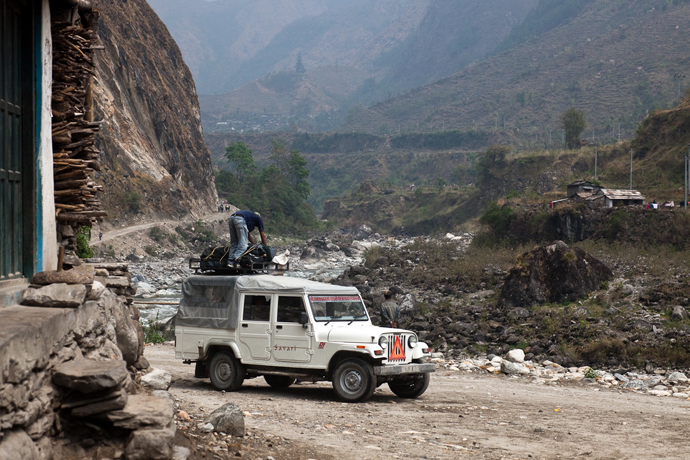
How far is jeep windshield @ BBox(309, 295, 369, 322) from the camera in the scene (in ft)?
38.8

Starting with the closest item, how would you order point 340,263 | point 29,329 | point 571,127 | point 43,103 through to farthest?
point 29,329
point 43,103
point 340,263
point 571,127

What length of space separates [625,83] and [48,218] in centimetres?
17724

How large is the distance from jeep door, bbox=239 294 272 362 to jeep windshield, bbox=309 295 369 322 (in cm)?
86

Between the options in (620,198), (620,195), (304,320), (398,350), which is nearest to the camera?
(398,350)

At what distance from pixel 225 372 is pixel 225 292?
4.57 feet

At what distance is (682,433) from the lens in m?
9.88

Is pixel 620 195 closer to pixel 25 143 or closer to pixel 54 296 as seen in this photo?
pixel 25 143

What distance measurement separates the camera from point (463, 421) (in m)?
Answer: 10.3

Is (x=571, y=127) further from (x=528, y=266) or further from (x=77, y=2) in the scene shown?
(x=77, y=2)

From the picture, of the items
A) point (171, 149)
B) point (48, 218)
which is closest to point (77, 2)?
point (48, 218)

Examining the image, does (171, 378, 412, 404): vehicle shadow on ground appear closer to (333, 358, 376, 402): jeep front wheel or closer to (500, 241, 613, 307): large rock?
(333, 358, 376, 402): jeep front wheel

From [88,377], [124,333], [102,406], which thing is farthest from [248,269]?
[88,377]

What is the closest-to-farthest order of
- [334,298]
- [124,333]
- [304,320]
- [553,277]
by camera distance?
[124,333] → [304,320] → [334,298] → [553,277]

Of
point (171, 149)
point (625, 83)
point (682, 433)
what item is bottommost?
point (682, 433)
